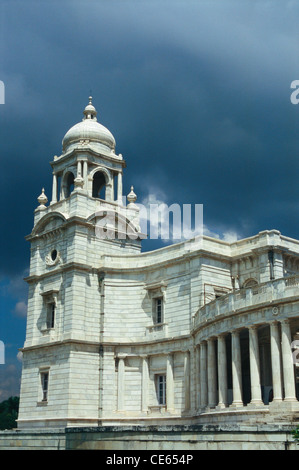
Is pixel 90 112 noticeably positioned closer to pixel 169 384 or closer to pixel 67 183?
pixel 67 183

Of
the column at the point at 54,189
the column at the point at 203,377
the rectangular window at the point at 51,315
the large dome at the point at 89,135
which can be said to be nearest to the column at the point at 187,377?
the column at the point at 203,377

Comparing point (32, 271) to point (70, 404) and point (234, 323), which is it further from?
point (234, 323)

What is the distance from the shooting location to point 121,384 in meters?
42.6

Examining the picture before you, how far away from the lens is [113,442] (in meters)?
21.1

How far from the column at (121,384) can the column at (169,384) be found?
12.7 ft

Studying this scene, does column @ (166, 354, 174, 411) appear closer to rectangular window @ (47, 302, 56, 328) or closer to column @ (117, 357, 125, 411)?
column @ (117, 357, 125, 411)

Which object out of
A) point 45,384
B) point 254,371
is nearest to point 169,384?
point 45,384

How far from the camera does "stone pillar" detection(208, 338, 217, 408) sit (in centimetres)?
3366

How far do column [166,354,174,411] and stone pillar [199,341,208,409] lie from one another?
4.73 metres

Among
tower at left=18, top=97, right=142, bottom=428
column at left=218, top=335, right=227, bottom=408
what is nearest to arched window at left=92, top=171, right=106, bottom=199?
tower at left=18, top=97, right=142, bottom=428

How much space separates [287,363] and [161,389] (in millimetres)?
15685
